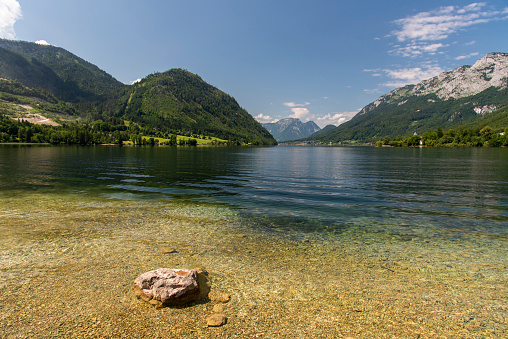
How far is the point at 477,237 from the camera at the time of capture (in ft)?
50.6

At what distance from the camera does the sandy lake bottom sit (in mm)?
7270

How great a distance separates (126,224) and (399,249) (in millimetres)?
17837

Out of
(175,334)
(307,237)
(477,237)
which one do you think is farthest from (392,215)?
(175,334)

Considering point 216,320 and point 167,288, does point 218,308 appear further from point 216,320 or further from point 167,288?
point 167,288

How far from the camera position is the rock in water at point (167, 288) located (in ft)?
26.8

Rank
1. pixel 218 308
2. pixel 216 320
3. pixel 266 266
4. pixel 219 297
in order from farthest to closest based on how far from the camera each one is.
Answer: pixel 266 266 → pixel 219 297 → pixel 218 308 → pixel 216 320

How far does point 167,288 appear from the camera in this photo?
8258mm

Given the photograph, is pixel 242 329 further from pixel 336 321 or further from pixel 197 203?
pixel 197 203

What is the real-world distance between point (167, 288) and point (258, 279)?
3.73m

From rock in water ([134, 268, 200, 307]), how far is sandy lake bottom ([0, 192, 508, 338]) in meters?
0.31

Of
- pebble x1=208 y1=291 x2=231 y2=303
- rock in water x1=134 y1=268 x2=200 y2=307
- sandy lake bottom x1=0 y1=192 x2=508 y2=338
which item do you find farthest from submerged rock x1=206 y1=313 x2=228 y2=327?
rock in water x1=134 y1=268 x2=200 y2=307

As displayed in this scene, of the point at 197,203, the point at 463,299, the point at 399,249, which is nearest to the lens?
the point at 463,299

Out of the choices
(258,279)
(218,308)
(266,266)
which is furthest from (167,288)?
(266,266)

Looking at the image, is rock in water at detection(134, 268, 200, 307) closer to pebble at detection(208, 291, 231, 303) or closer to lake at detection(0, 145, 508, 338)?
lake at detection(0, 145, 508, 338)
